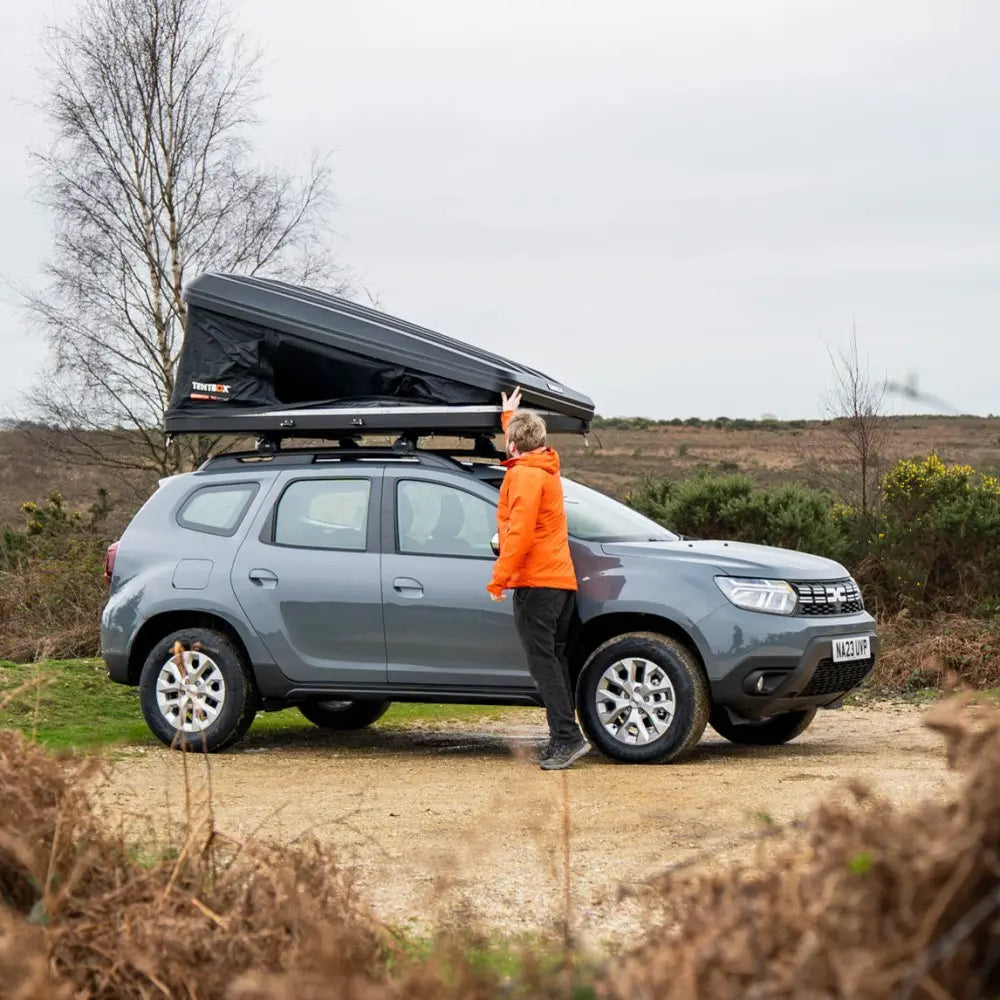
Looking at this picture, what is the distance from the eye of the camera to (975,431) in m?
72.0

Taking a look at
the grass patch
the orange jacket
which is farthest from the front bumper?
the grass patch

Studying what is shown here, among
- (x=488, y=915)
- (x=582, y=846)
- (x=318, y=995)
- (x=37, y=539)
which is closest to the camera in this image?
(x=318, y=995)

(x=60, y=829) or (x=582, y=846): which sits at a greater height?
(x=60, y=829)

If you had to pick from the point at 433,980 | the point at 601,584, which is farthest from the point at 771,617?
the point at 433,980

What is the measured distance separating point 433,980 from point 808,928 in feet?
2.22

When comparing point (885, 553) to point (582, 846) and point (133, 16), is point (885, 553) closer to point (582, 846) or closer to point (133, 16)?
point (582, 846)

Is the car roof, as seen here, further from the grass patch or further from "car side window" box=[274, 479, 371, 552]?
the grass patch

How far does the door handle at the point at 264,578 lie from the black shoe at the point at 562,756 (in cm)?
215

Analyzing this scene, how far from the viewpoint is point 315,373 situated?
10555 millimetres

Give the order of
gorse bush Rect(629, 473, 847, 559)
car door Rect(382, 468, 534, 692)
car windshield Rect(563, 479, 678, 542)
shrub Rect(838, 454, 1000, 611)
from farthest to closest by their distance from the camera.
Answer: gorse bush Rect(629, 473, 847, 559), shrub Rect(838, 454, 1000, 611), car windshield Rect(563, 479, 678, 542), car door Rect(382, 468, 534, 692)

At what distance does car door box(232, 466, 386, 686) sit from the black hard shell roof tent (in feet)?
1.33

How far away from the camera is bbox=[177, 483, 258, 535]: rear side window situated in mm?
10383

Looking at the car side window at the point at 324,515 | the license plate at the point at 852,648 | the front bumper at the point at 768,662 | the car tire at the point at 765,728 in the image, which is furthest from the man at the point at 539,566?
the car tire at the point at 765,728

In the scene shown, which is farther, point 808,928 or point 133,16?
point 133,16
